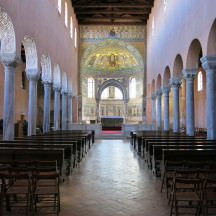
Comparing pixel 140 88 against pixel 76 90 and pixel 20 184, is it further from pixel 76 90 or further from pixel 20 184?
pixel 20 184

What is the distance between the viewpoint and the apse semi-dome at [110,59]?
32031mm

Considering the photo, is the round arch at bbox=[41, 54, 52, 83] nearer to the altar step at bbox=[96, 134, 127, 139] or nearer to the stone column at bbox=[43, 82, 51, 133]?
the stone column at bbox=[43, 82, 51, 133]

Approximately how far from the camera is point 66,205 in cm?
554

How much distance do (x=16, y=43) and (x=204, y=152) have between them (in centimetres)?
891

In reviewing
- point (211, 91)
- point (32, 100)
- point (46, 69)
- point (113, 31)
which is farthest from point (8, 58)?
point (113, 31)

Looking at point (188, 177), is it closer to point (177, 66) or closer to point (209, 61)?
point (209, 61)

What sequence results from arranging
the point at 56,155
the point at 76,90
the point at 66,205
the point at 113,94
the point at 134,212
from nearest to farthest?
the point at 134,212
the point at 66,205
the point at 56,155
the point at 76,90
the point at 113,94

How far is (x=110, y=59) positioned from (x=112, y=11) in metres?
7.48

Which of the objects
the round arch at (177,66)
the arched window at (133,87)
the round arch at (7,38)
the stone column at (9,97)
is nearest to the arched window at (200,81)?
the round arch at (177,66)

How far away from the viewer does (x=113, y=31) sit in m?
31.0

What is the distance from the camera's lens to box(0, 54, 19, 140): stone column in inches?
448

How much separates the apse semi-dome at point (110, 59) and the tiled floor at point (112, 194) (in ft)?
79.1

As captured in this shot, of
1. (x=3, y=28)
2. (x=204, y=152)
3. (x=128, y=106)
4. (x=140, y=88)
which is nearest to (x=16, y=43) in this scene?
(x=3, y=28)

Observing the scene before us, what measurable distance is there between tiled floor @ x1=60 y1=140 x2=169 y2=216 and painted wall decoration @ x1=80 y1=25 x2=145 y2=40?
23.9 m
